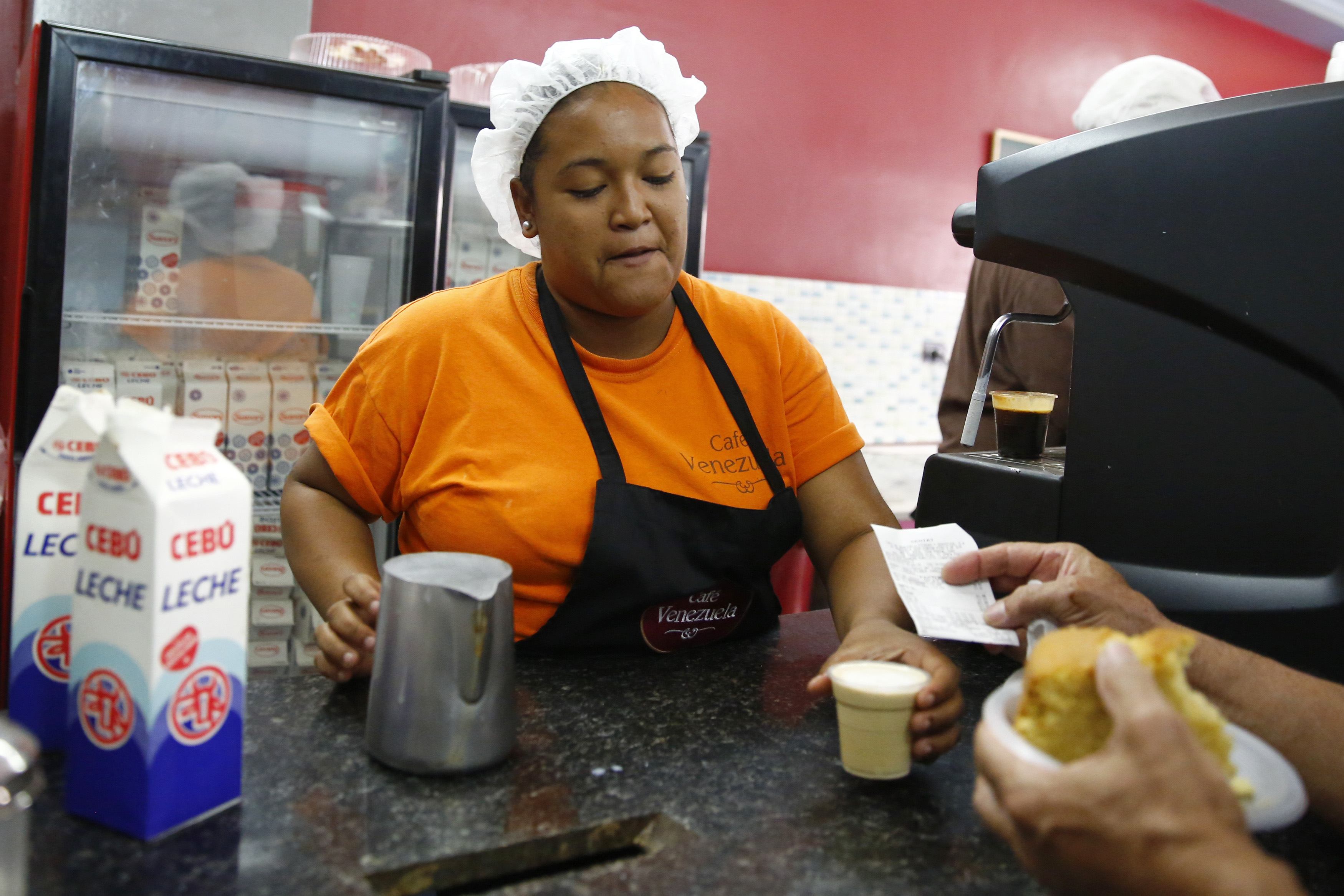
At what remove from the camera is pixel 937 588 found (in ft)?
3.63

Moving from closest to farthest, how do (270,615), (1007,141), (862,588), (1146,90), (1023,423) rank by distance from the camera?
(862,588)
(1023,423)
(1146,90)
(270,615)
(1007,141)

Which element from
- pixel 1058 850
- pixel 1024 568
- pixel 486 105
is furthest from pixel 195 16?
pixel 1058 850

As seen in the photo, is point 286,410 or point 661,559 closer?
point 661,559

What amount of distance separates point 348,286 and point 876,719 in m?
2.41

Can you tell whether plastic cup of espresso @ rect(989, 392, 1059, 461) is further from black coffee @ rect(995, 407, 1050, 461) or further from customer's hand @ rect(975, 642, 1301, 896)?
customer's hand @ rect(975, 642, 1301, 896)

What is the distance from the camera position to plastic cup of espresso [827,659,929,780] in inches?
34.0

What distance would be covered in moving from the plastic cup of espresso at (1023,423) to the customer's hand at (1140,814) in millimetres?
834

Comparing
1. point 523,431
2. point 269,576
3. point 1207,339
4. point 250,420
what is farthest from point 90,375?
point 1207,339

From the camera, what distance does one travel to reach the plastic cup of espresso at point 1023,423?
1.41 meters

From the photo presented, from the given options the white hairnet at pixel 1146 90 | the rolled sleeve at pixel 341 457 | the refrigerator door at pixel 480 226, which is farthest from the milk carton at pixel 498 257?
the white hairnet at pixel 1146 90

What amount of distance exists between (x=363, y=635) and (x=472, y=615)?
30 cm

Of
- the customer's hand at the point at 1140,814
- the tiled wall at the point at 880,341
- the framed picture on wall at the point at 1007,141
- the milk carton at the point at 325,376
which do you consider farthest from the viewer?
the framed picture on wall at the point at 1007,141

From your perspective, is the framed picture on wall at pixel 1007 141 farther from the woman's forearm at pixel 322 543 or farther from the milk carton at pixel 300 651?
the woman's forearm at pixel 322 543

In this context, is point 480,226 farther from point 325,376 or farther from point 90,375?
point 90,375
